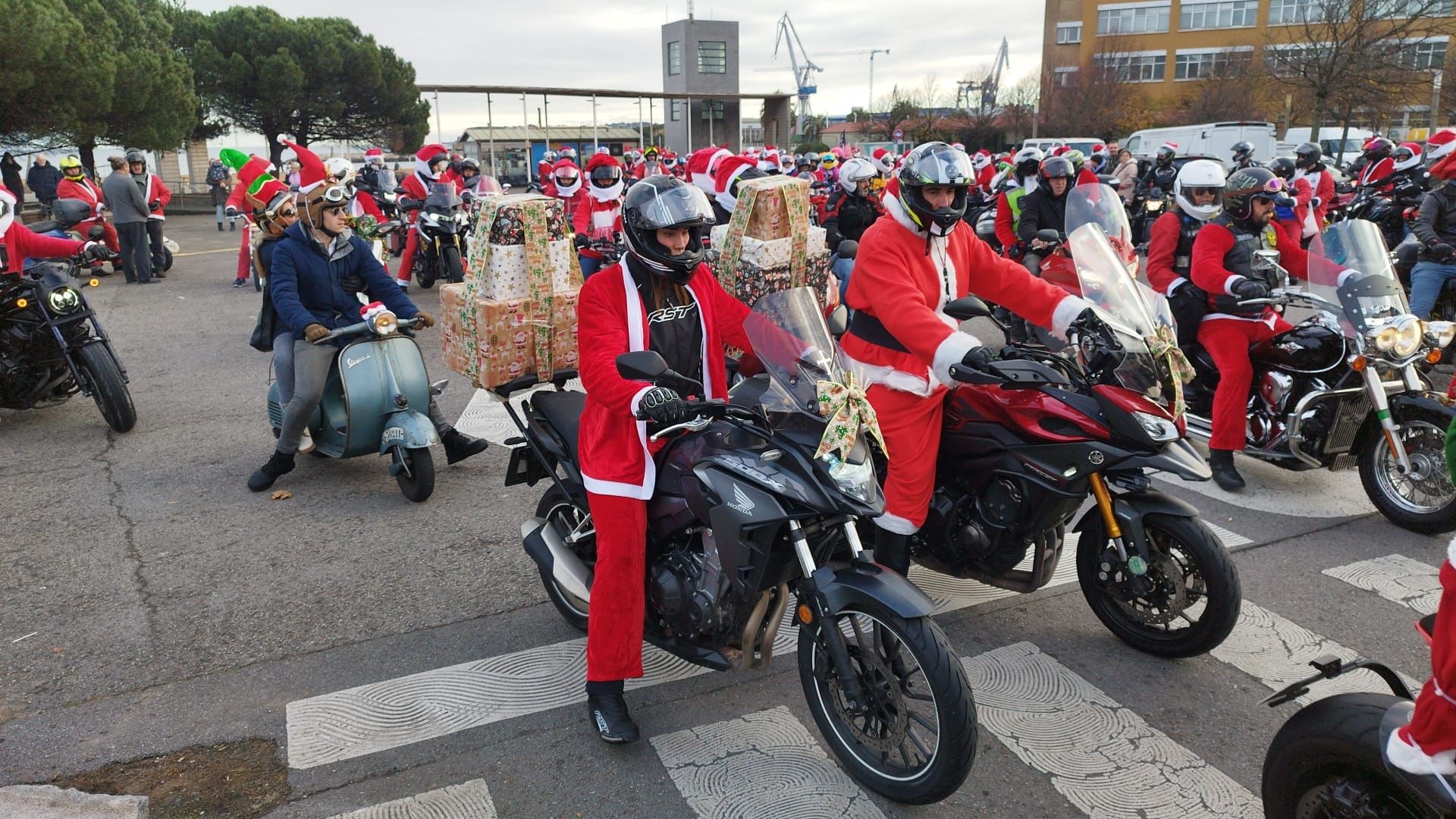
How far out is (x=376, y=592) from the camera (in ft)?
15.5

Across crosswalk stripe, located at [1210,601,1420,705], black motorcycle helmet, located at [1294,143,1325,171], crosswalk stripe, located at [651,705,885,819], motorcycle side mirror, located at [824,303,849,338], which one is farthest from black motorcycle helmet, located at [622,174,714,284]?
black motorcycle helmet, located at [1294,143,1325,171]

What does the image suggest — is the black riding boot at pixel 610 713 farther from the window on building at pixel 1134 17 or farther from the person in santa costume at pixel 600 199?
the window on building at pixel 1134 17

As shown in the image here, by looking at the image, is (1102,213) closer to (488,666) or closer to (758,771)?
(758,771)

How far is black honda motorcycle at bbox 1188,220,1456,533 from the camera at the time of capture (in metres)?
5.16

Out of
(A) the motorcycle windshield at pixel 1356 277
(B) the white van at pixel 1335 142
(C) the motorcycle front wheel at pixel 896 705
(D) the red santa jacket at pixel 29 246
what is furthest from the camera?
(B) the white van at pixel 1335 142

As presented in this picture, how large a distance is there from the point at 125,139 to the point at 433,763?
3322cm

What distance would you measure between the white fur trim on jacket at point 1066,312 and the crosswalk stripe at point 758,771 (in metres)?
1.84

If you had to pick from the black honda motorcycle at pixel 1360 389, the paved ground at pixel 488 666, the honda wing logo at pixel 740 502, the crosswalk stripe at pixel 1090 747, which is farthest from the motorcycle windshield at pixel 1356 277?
the honda wing logo at pixel 740 502

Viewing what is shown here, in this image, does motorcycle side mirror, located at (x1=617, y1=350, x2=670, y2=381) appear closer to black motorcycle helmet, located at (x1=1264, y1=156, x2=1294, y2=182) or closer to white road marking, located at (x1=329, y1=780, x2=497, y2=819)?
white road marking, located at (x1=329, y1=780, x2=497, y2=819)

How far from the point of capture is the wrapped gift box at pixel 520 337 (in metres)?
5.02

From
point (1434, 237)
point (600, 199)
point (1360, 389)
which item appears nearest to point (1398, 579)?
point (1360, 389)

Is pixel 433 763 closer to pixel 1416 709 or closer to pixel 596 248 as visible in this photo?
pixel 1416 709

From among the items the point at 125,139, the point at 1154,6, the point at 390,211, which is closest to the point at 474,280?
the point at 390,211

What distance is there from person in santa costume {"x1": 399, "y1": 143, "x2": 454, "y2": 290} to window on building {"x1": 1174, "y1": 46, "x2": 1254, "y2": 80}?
4834cm
